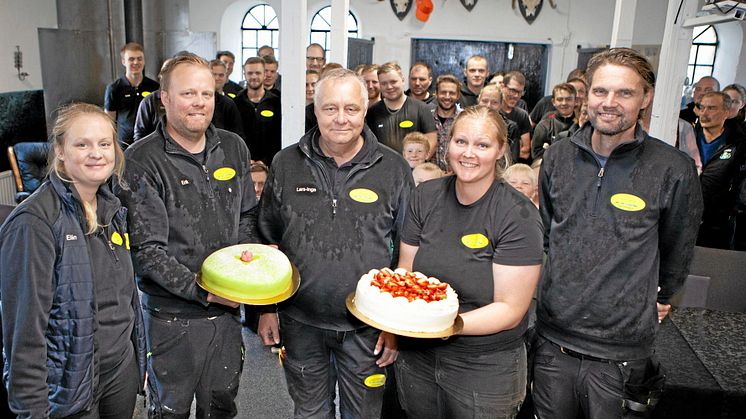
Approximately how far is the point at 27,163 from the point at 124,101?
1486 millimetres

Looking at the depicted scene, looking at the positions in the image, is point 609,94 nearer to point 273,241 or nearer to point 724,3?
point 273,241

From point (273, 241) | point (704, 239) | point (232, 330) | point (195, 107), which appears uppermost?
point (195, 107)

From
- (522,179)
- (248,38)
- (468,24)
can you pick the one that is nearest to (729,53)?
(468,24)

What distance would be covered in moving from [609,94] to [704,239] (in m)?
3.81

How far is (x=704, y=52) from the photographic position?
35.6 ft

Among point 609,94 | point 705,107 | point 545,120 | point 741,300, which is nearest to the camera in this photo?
point 609,94

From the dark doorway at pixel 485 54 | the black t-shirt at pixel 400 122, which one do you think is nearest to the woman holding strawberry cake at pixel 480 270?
the black t-shirt at pixel 400 122

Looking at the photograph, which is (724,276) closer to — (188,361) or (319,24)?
(188,361)

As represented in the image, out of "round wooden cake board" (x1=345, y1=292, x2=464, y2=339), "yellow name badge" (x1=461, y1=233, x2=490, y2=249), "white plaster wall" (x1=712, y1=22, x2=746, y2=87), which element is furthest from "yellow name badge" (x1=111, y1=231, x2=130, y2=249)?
"white plaster wall" (x1=712, y1=22, x2=746, y2=87)

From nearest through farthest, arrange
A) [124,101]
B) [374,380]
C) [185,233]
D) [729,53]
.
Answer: [185,233] < [374,380] < [124,101] < [729,53]

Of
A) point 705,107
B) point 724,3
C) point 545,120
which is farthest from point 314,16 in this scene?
point 724,3

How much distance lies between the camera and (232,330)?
236 centimetres

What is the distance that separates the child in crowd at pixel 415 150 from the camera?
407cm

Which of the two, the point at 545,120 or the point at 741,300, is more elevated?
the point at 545,120
